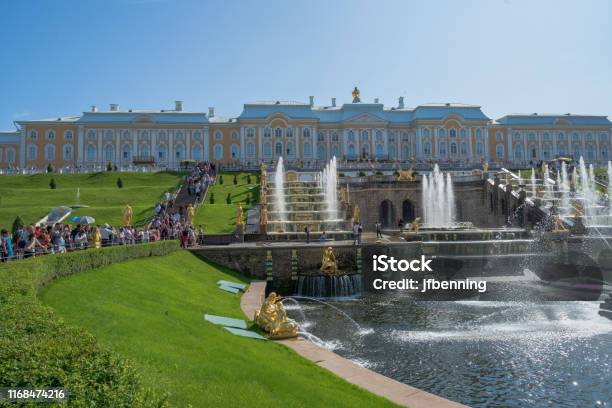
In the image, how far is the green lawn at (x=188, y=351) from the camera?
7.55m

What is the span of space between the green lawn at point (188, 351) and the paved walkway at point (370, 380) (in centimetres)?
34

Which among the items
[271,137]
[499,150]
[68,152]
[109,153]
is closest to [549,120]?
[499,150]

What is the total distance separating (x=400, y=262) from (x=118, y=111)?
231ft

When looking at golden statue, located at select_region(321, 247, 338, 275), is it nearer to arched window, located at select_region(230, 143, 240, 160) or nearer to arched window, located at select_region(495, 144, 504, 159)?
arched window, located at select_region(230, 143, 240, 160)

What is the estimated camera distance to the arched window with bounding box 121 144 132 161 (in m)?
79.3

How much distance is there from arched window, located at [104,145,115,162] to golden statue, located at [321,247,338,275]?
65.5 metres

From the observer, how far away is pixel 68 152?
78.7m

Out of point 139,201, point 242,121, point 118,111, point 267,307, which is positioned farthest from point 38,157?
point 267,307

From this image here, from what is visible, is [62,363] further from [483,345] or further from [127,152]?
[127,152]

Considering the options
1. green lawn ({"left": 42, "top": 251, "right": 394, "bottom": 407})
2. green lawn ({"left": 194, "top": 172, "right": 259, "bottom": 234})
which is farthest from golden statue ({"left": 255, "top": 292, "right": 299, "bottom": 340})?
green lawn ({"left": 194, "top": 172, "right": 259, "bottom": 234})

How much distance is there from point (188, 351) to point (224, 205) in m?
30.3

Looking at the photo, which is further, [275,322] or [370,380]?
[275,322]

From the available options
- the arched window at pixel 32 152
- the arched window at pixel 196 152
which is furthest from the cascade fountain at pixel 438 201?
the arched window at pixel 32 152

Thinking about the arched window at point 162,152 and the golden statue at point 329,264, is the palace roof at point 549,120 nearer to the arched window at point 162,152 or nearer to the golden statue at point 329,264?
the arched window at point 162,152
